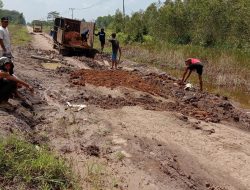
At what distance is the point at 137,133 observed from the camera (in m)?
8.43

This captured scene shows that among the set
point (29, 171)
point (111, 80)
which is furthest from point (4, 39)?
point (29, 171)

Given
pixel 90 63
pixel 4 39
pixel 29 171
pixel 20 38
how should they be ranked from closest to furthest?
pixel 29 171 → pixel 4 39 → pixel 90 63 → pixel 20 38

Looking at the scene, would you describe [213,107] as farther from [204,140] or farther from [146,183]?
[146,183]

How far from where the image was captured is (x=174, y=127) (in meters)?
9.23

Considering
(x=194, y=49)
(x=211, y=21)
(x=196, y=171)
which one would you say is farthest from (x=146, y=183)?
(x=211, y=21)

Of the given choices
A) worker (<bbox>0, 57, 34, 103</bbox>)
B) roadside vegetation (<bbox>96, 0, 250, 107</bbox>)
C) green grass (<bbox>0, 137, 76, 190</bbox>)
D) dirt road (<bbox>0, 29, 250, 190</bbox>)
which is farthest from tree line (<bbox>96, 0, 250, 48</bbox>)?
green grass (<bbox>0, 137, 76, 190</bbox>)

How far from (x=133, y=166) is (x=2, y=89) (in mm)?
3270

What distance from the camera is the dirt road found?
6499mm

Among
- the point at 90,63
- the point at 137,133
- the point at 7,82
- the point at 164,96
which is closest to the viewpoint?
the point at 7,82

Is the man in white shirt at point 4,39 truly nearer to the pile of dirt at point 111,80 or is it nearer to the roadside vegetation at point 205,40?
the pile of dirt at point 111,80

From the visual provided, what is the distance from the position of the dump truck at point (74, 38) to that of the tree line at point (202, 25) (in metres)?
10.1

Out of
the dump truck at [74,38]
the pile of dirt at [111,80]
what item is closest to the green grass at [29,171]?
the pile of dirt at [111,80]

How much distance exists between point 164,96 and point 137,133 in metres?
4.40

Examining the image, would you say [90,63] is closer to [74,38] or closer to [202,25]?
[74,38]
